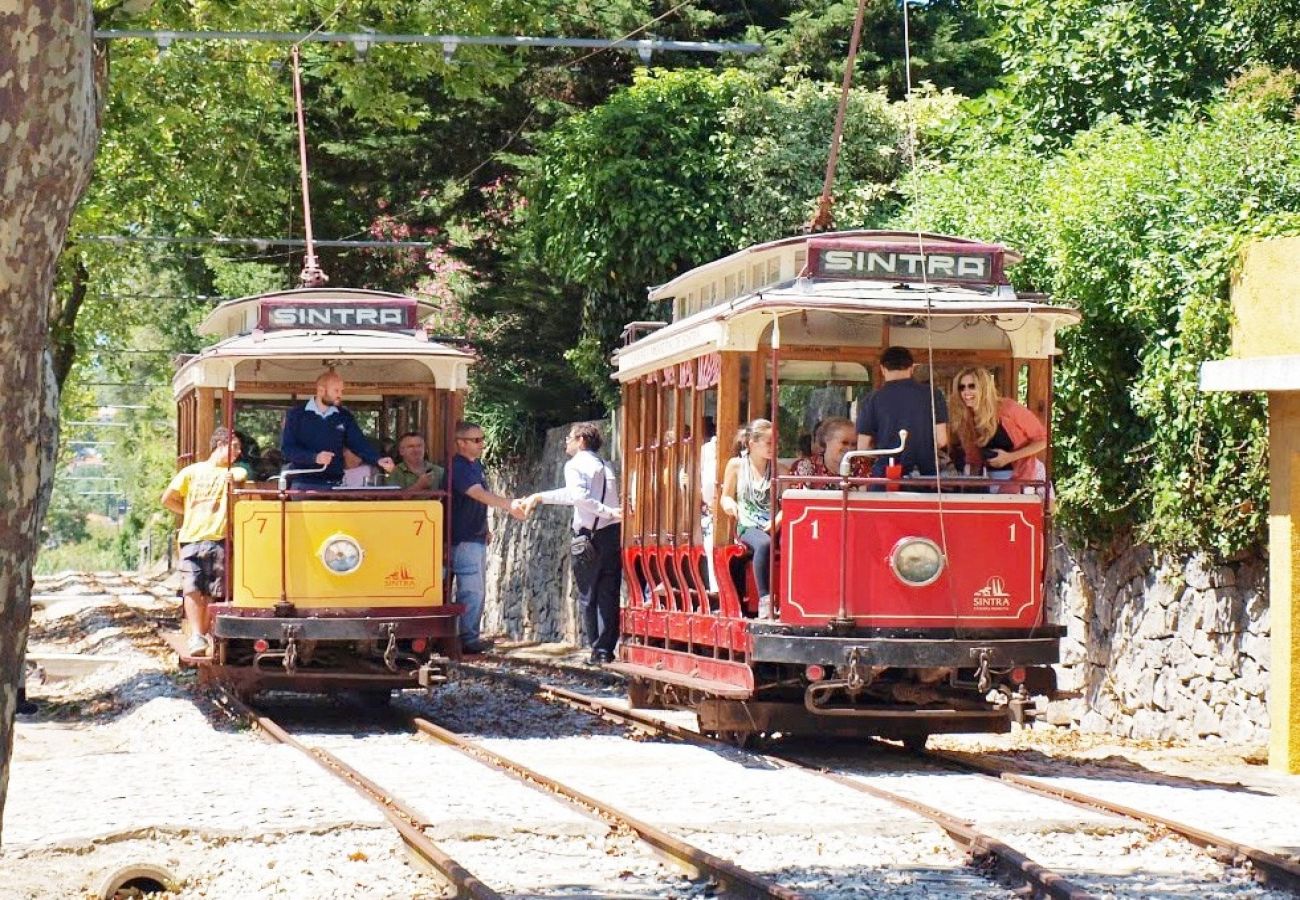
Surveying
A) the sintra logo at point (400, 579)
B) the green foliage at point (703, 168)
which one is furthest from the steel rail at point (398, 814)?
the green foliage at point (703, 168)

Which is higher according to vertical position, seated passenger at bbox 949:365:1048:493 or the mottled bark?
the mottled bark

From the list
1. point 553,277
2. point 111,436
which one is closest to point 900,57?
point 553,277

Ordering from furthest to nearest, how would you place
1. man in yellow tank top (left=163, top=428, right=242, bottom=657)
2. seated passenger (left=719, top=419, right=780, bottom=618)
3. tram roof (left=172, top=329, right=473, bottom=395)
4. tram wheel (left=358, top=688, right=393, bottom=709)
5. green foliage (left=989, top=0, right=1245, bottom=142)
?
1. green foliage (left=989, top=0, right=1245, bottom=142)
2. tram wheel (left=358, top=688, right=393, bottom=709)
3. man in yellow tank top (left=163, top=428, right=242, bottom=657)
4. tram roof (left=172, top=329, right=473, bottom=395)
5. seated passenger (left=719, top=419, right=780, bottom=618)

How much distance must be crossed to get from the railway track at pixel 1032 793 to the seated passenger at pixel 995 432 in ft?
5.68

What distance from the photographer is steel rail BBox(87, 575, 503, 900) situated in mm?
8531

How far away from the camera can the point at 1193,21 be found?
22344 mm

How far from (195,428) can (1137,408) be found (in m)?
7.32

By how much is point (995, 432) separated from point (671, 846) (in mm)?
4882

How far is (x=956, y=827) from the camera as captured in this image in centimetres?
993

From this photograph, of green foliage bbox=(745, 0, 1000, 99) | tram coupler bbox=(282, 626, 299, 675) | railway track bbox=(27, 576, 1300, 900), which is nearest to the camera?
railway track bbox=(27, 576, 1300, 900)

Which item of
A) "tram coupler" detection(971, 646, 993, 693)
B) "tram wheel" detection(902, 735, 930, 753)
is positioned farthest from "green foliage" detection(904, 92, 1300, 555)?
"tram coupler" detection(971, 646, 993, 693)

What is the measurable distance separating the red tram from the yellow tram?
1912 millimetres

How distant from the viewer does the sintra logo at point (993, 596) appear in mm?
13070

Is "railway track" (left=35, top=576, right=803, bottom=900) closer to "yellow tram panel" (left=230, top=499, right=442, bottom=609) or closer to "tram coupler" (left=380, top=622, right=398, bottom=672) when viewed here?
"tram coupler" (left=380, top=622, right=398, bottom=672)
